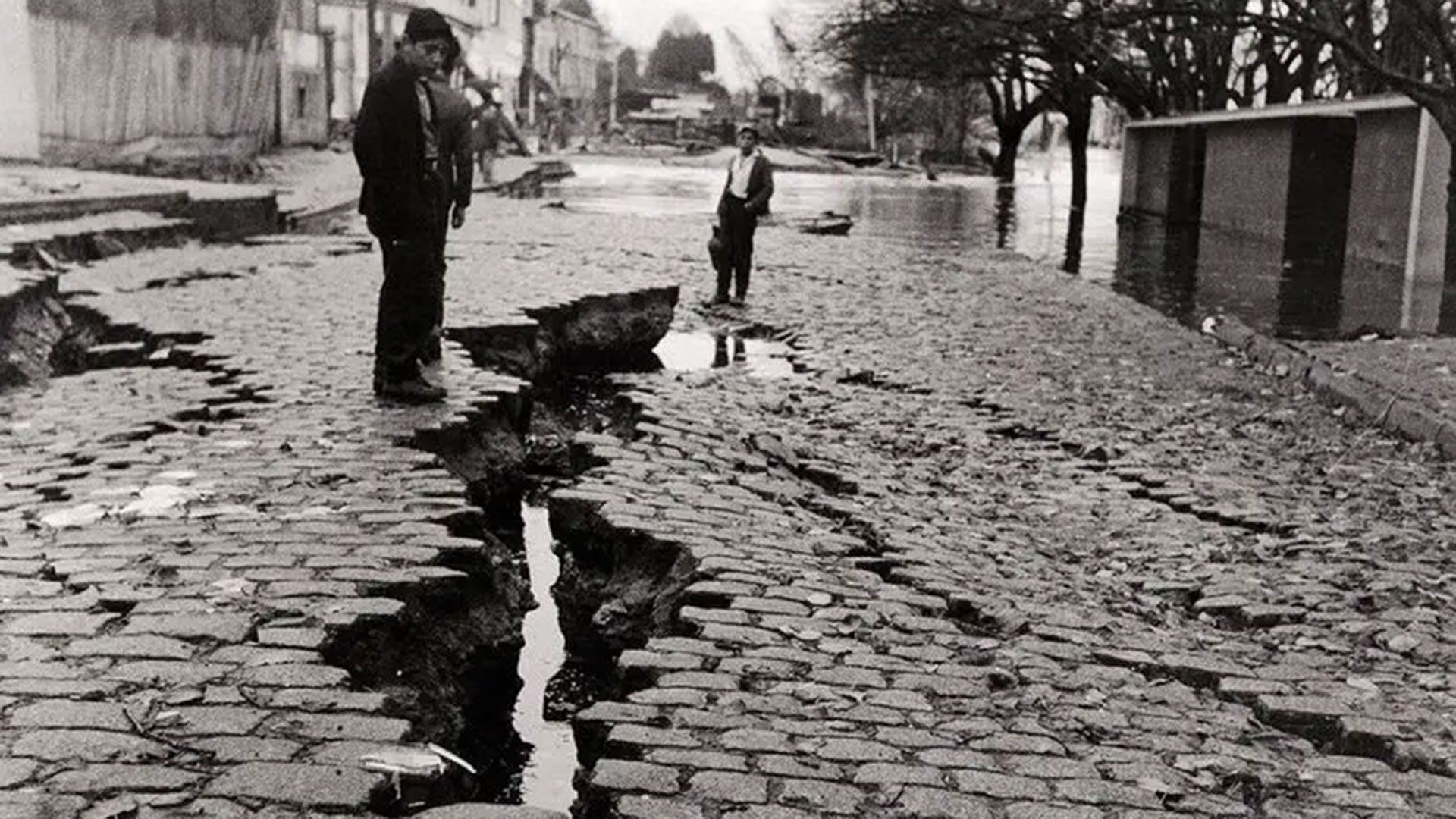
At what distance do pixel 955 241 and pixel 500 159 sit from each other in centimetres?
2097

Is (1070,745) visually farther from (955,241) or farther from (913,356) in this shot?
(955,241)

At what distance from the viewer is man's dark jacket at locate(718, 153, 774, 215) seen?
14188 millimetres

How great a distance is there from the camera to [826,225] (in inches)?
928

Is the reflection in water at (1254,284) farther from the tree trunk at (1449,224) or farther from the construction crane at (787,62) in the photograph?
the construction crane at (787,62)

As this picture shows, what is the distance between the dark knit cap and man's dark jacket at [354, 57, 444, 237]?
147 mm

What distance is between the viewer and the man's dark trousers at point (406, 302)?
7551 millimetres

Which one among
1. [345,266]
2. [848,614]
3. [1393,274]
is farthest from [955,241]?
[848,614]

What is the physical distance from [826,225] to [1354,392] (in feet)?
47.2

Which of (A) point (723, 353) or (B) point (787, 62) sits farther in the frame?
(B) point (787, 62)

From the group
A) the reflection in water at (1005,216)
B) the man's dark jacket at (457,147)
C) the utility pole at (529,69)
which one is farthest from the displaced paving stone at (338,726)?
the utility pole at (529,69)

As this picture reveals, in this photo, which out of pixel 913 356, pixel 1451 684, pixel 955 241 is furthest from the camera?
pixel 955 241

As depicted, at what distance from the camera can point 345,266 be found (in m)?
13.9

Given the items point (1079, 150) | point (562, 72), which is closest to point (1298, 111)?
point (1079, 150)

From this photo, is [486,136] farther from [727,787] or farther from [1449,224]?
[727,787]
